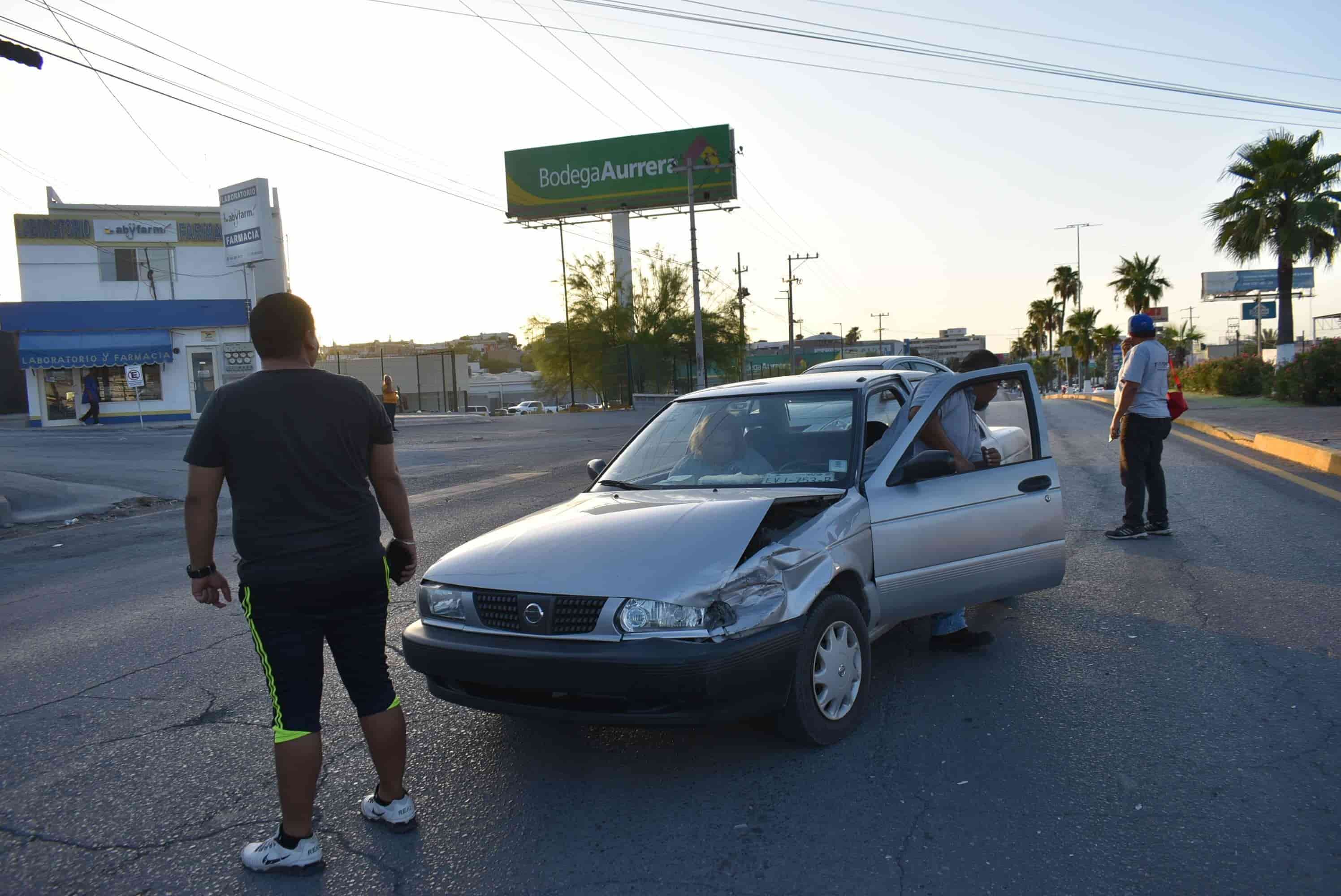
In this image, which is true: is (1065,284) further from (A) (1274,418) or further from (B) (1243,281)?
(A) (1274,418)

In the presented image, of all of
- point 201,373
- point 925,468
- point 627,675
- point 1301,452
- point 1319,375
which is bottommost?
point 1301,452

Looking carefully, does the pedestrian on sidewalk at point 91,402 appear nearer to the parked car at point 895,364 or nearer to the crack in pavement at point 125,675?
the parked car at point 895,364

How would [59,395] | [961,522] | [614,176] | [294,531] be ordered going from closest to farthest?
[294,531] < [961,522] < [59,395] < [614,176]

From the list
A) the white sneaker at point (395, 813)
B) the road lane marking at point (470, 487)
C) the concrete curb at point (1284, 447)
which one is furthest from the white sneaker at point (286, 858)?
the concrete curb at point (1284, 447)

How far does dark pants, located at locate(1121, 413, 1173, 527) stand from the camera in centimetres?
789

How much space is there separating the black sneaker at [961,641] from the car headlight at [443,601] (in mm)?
2627

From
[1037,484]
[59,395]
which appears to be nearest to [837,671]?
[1037,484]

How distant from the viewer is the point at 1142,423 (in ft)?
25.9

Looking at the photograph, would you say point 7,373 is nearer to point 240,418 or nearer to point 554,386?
point 554,386

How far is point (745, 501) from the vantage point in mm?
4164

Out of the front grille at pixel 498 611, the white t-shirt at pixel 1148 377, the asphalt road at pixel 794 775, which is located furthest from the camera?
the white t-shirt at pixel 1148 377

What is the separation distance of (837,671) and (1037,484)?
74.5 inches

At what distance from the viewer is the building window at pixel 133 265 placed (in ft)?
133

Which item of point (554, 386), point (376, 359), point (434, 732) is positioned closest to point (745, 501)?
point (434, 732)
